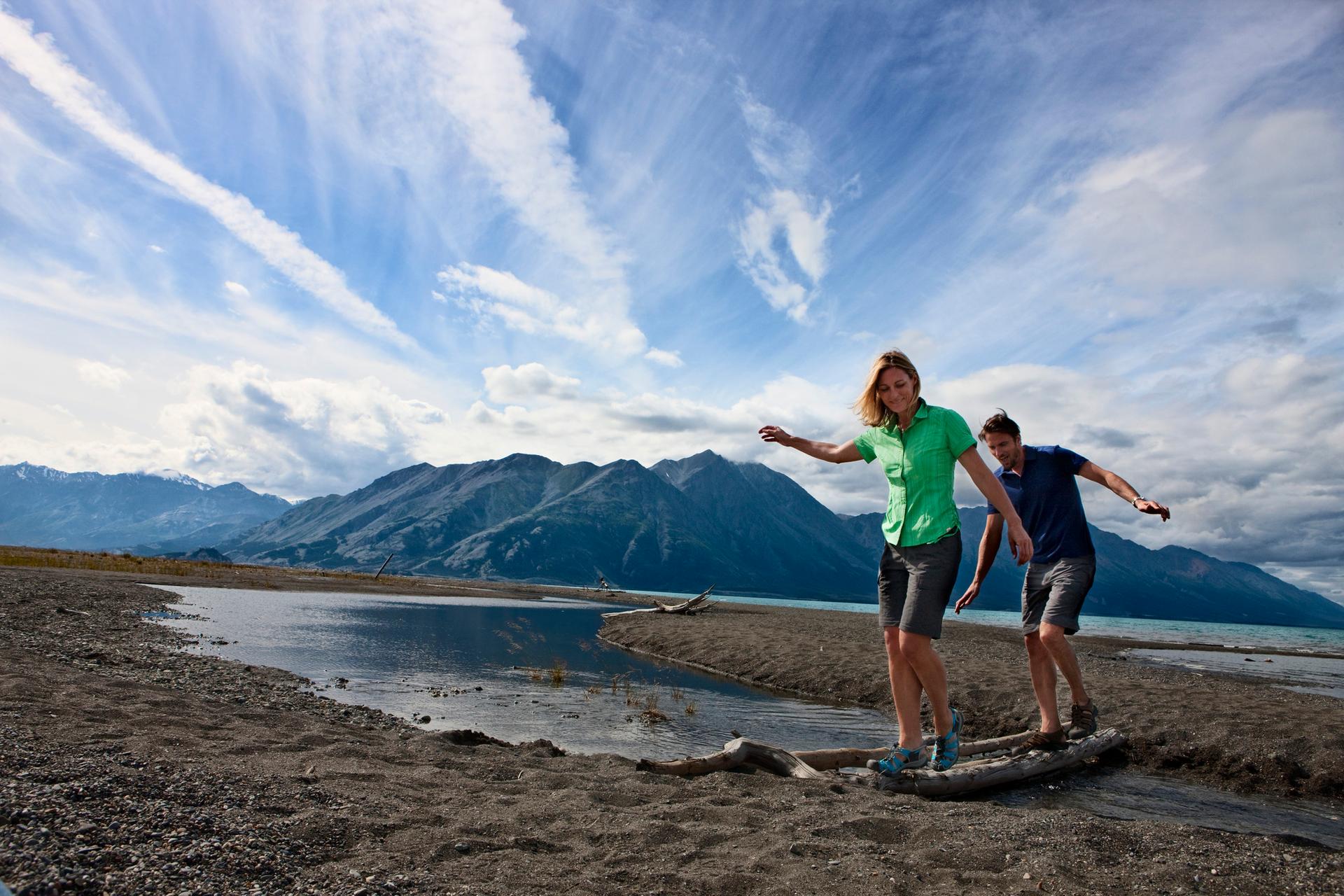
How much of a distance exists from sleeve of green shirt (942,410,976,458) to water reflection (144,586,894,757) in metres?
5.96

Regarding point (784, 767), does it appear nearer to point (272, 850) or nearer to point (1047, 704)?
point (1047, 704)

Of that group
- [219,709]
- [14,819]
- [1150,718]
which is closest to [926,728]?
[1150,718]

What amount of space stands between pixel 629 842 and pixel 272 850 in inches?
92.2

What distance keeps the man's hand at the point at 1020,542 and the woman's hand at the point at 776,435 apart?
7.13ft

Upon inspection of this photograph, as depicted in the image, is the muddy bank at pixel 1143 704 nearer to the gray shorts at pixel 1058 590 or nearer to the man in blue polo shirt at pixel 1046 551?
the man in blue polo shirt at pixel 1046 551

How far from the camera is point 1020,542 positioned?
5.97 metres

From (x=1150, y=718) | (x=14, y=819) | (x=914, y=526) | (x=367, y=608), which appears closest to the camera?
(x=14, y=819)

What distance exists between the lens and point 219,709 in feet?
27.1

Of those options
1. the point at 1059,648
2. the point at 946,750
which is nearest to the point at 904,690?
the point at 946,750

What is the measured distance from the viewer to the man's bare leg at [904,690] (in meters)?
6.51

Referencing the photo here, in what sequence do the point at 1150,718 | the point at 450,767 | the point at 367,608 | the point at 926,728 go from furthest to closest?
the point at 367,608 → the point at 926,728 → the point at 1150,718 → the point at 450,767

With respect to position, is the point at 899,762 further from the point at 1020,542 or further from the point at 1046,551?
the point at 1046,551

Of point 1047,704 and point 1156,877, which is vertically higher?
point 1047,704

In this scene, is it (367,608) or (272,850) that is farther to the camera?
(367,608)
